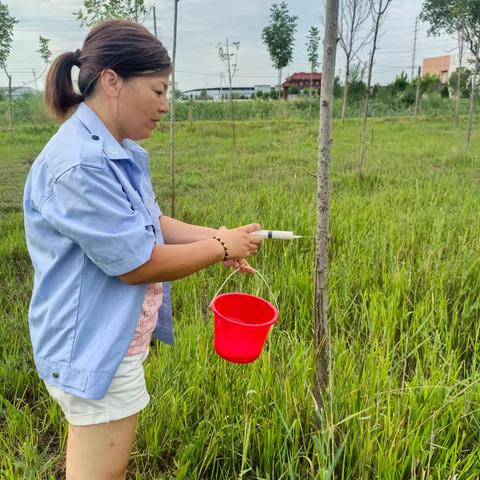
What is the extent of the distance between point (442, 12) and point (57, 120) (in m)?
11.1

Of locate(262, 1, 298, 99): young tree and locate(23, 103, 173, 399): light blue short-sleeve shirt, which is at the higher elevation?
locate(262, 1, 298, 99): young tree

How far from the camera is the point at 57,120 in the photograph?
4.09 ft

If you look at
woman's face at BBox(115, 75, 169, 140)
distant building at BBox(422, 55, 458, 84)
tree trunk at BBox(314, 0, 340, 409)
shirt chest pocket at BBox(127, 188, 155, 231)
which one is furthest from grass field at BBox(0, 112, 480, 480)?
distant building at BBox(422, 55, 458, 84)

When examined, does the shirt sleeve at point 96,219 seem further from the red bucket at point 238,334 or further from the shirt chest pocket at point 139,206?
the red bucket at point 238,334

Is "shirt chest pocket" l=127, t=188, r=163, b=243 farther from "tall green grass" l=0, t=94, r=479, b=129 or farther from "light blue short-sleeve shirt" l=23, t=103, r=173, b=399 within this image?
"tall green grass" l=0, t=94, r=479, b=129

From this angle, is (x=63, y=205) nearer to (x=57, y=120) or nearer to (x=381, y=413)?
(x=57, y=120)

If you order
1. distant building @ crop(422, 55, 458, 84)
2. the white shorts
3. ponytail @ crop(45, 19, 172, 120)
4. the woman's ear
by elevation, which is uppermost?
distant building @ crop(422, 55, 458, 84)

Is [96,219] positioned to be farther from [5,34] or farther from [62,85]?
[5,34]

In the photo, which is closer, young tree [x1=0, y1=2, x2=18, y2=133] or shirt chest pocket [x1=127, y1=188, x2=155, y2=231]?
shirt chest pocket [x1=127, y1=188, x2=155, y2=231]

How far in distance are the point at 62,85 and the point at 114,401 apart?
76 cm

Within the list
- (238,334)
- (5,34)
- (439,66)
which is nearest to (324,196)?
(238,334)

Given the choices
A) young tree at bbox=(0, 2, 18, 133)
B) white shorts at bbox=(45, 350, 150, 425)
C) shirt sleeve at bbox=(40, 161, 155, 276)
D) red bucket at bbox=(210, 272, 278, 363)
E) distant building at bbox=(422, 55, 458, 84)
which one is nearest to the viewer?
shirt sleeve at bbox=(40, 161, 155, 276)

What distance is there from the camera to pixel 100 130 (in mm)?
1087

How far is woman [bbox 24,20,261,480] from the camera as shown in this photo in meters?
1.00
